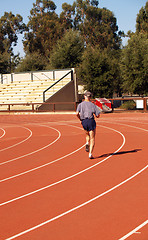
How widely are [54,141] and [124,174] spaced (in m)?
7.05

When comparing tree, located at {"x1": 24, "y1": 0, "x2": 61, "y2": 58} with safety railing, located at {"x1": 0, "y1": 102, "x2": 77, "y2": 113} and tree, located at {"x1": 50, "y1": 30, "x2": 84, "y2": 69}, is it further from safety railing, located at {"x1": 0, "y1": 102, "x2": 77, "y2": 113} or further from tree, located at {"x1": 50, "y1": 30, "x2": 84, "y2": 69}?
safety railing, located at {"x1": 0, "y1": 102, "x2": 77, "y2": 113}

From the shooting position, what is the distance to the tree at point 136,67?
3956cm

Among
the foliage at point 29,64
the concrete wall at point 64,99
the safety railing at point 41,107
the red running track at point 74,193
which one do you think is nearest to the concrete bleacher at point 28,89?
the safety railing at point 41,107

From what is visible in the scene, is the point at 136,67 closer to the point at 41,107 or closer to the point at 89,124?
the point at 41,107

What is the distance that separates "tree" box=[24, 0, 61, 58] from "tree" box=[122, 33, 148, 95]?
55.8 m

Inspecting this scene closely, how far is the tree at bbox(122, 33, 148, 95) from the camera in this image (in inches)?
1558

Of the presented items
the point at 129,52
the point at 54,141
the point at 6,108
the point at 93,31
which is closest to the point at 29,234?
the point at 54,141

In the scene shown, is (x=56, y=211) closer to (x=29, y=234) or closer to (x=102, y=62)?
(x=29, y=234)

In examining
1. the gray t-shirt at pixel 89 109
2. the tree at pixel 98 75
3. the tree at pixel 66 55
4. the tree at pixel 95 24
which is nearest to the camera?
the gray t-shirt at pixel 89 109

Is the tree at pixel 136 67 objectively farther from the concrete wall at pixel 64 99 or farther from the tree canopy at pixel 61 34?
the tree canopy at pixel 61 34

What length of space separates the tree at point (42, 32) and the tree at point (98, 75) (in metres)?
54.8

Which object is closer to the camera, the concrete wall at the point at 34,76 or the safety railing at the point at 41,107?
the safety railing at the point at 41,107

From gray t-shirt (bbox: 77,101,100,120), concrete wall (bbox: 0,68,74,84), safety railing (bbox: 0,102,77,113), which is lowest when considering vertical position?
safety railing (bbox: 0,102,77,113)

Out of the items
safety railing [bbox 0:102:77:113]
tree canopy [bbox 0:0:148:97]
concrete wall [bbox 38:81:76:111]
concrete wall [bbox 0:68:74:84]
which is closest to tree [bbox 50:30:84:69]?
tree canopy [bbox 0:0:148:97]
